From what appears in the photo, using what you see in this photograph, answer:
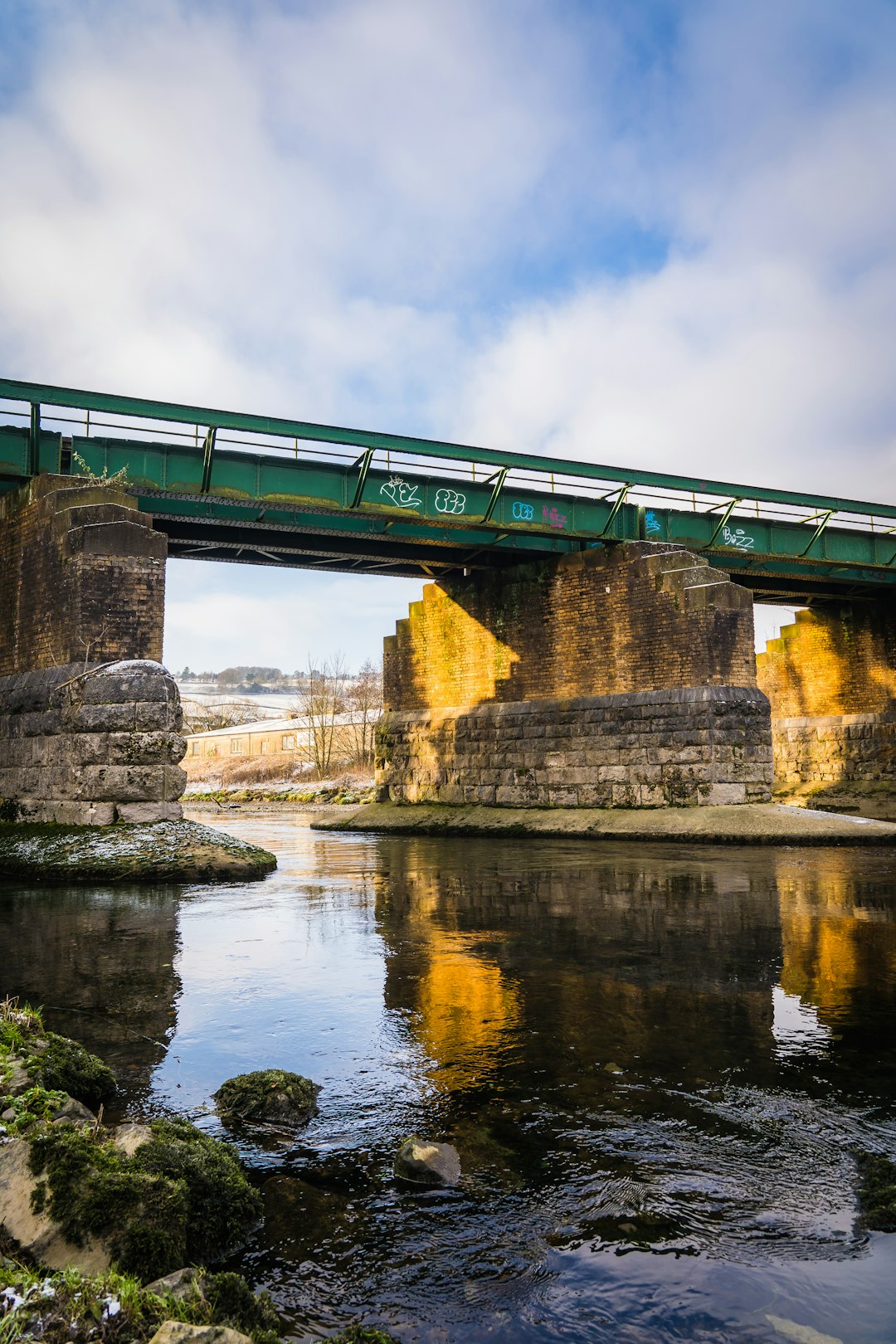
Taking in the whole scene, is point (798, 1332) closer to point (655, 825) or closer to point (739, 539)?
point (655, 825)

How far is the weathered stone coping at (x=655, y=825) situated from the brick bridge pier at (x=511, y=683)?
0.48m

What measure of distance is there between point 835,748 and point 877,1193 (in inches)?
1145

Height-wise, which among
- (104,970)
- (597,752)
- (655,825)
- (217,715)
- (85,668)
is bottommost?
(104,970)

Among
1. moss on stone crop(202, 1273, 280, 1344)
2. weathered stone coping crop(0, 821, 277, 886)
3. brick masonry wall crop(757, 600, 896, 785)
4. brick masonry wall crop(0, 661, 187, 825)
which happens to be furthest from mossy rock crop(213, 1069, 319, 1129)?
brick masonry wall crop(757, 600, 896, 785)

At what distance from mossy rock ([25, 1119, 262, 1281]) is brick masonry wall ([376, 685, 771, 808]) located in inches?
694

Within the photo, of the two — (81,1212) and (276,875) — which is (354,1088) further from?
(276,875)

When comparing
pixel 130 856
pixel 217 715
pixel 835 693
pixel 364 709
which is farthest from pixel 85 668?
pixel 217 715

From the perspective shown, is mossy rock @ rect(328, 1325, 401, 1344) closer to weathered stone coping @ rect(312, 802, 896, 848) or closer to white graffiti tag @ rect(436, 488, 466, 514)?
weathered stone coping @ rect(312, 802, 896, 848)

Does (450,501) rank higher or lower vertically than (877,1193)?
higher

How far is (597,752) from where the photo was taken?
21547 millimetres

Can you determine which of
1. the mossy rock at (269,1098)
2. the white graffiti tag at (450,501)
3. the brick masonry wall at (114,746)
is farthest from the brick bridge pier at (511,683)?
the mossy rock at (269,1098)

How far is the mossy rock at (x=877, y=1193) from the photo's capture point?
2916 mm

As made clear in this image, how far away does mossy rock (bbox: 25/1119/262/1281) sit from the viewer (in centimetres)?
251

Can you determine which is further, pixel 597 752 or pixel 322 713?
pixel 322 713
